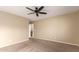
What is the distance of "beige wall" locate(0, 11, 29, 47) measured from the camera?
3451 millimetres

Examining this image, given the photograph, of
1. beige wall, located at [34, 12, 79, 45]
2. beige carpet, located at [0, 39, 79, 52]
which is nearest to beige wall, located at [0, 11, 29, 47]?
beige carpet, located at [0, 39, 79, 52]

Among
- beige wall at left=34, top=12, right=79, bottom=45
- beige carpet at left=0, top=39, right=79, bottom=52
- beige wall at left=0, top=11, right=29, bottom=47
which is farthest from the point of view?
beige wall at left=34, top=12, right=79, bottom=45

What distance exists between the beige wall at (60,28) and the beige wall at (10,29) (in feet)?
6.19

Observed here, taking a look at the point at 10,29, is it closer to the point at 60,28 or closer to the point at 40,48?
the point at 40,48

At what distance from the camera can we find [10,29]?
391cm

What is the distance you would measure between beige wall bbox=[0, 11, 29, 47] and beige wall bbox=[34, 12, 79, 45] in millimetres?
1886

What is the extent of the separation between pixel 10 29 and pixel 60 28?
3.19 meters

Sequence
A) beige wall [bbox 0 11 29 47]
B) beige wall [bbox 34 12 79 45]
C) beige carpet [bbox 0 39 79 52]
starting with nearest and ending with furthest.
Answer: beige carpet [bbox 0 39 79 52]
beige wall [bbox 0 11 29 47]
beige wall [bbox 34 12 79 45]

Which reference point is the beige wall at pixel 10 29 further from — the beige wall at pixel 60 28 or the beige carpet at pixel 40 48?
the beige wall at pixel 60 28

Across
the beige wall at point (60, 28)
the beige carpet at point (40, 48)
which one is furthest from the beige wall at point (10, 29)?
the beige wall at point (60, 28)

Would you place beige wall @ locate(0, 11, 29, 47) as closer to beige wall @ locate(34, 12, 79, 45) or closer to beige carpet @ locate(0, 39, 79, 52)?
beige carpet @ locate(0, 39, 79, 52)

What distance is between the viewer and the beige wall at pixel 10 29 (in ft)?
11.3
